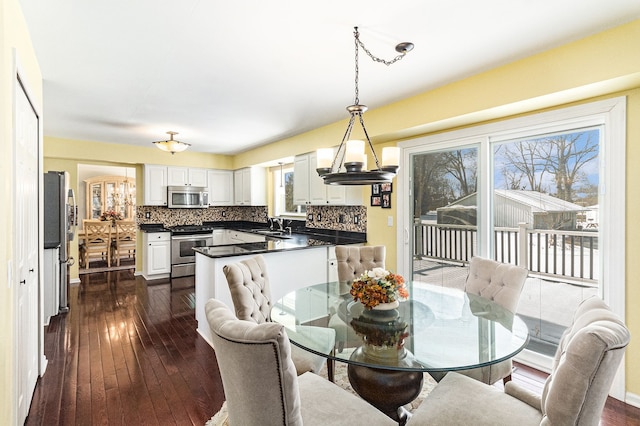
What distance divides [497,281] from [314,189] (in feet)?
9.31

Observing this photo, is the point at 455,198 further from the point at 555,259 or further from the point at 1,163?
the point at 1,163

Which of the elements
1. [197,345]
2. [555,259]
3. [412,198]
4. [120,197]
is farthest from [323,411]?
[120,197]

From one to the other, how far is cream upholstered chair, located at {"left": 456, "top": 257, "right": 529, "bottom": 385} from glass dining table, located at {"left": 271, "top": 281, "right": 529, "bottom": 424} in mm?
114

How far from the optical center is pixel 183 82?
9.83ft

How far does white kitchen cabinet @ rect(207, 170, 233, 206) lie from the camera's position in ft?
22.4

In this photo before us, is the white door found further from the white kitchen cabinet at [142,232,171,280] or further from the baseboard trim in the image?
the baseboard trim

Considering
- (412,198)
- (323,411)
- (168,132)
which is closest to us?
(323,411)

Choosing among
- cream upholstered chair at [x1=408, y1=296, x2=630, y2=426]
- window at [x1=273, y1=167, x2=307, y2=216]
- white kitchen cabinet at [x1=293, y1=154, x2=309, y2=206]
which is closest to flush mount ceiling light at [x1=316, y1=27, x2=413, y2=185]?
cream upholstered chair at [x1=408, y1=296, x2=630, y2=426]

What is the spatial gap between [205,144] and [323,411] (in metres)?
5.20

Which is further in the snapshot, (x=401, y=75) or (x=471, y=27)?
(x=401, y=75)

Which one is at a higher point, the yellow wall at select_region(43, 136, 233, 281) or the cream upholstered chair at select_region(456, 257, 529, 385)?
the yellow wall at select_region(43, 136, 233, 281)

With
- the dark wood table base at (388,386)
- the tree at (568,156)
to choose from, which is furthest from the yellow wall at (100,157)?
the tree at (568,156)

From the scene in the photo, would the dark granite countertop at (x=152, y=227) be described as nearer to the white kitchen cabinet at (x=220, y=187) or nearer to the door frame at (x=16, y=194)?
the white kitchen cabinet at (x=220, y=187)

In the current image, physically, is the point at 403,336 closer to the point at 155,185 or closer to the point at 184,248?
the point at 184,248
